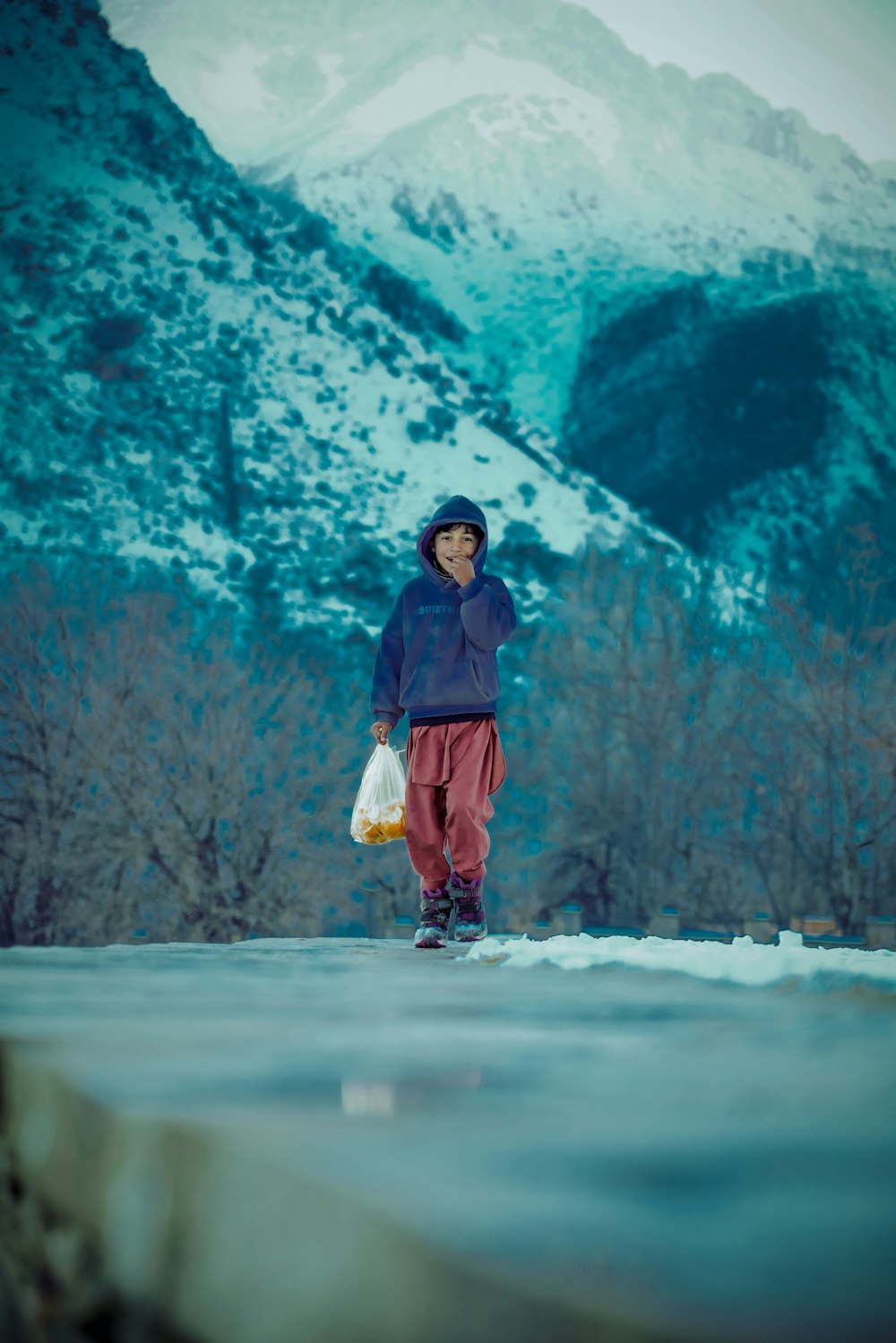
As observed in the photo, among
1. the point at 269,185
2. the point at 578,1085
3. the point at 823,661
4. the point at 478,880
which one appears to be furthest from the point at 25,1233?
the point at 269,185

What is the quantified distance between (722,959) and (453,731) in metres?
1.98

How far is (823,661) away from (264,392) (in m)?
32.4

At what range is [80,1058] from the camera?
1285mm

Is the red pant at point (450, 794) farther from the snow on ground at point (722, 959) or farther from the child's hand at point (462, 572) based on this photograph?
the snow on ground at point (722, 959)

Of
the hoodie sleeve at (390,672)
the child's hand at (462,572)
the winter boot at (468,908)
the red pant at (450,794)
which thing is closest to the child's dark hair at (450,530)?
the hoodie sleeve at (390,672)

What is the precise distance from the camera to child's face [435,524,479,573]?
4.54 m

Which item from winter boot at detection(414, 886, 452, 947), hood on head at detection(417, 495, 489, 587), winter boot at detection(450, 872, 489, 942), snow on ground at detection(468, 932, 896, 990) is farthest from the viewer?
hood on head at detection(417, 495, 489, 587)

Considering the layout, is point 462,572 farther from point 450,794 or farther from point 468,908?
point 468,908

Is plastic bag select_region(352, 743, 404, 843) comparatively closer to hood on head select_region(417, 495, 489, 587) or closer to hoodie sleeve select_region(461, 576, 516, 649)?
hoodie sleeve select_region(461, 576, 516, 649)

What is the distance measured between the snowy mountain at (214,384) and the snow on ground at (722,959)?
37190 mm


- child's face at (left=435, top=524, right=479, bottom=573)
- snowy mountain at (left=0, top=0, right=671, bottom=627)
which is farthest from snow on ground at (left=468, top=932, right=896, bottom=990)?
snowy mountain at (left=0, top=0, right=671, bottom=627)

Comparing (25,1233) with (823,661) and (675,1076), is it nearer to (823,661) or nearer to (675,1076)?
(675,1076)

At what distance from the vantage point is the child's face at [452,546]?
14.9ft

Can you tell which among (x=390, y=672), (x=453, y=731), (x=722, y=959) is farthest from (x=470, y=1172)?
(x=390, y=672)
